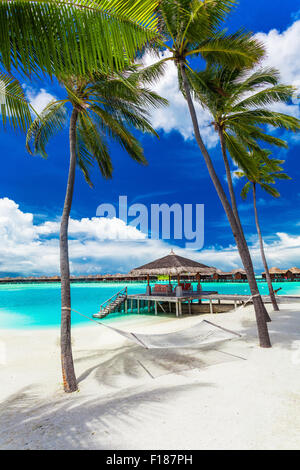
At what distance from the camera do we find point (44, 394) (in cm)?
371

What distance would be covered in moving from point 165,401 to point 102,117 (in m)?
4.79

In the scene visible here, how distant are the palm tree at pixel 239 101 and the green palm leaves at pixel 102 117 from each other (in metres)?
1.56

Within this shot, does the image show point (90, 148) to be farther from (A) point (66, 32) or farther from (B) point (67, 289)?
(A) point (66, 32)

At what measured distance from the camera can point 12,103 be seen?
2.59m

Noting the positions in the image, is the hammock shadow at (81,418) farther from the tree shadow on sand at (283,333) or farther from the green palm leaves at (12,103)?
the green palm leaves at (12,103)

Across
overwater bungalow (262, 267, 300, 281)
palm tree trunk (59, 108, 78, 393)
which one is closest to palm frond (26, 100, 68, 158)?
palm tree trunk (59, 108, 78, 393)

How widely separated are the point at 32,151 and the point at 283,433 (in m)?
6.37

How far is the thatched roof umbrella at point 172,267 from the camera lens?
38.3 ft

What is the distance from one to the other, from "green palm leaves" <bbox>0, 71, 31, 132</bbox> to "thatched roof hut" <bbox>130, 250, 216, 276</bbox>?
9.76m

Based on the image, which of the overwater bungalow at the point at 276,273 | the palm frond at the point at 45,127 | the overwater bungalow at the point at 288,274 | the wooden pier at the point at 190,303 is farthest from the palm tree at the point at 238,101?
the overwater bungalow at the point at 276,273

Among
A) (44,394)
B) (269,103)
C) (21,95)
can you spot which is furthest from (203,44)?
(44,394)

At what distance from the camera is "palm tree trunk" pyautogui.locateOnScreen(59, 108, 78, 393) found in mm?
3770

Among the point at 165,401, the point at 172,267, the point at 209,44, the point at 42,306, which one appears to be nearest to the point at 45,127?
the point at 209,44

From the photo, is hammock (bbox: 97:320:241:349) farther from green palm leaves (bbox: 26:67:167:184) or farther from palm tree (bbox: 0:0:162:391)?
green palm leaves (bbox: 26:67:167:184)
